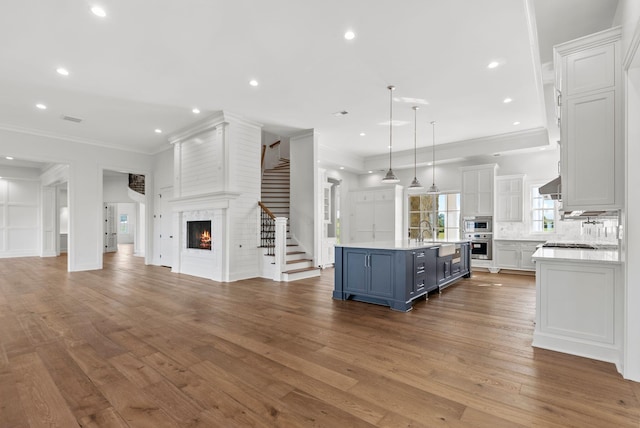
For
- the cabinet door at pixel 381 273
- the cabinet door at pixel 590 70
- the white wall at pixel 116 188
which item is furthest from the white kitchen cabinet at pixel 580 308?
the white wall at pixel 116 188

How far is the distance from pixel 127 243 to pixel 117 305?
1590cm

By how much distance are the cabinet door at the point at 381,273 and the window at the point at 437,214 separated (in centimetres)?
471

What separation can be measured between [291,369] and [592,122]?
3291 mm

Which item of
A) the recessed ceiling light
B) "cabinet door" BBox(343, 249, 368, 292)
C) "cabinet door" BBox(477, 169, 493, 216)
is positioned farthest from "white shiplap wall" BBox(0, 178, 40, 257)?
"cabinet door" BBox(477, 169, 493, 216)

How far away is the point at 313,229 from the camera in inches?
289

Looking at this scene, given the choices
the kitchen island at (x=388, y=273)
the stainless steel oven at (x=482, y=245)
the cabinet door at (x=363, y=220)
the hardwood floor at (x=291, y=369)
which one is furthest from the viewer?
the cabinet door at (x=363, y=220)

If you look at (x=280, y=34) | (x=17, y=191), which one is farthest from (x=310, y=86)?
(x=17, y=191)

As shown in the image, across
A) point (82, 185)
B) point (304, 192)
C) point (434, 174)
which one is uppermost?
point (434, 174)

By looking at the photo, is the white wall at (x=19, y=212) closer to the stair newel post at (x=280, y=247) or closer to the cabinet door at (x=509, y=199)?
the stair newel post at (x=280, y=247)

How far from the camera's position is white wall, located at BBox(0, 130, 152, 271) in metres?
7.27

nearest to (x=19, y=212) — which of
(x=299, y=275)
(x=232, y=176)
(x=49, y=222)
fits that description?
(x=49, y=222)

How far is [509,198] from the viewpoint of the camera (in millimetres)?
7906

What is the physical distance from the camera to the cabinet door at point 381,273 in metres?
4.35

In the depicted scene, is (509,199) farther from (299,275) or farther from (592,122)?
(592,122)
